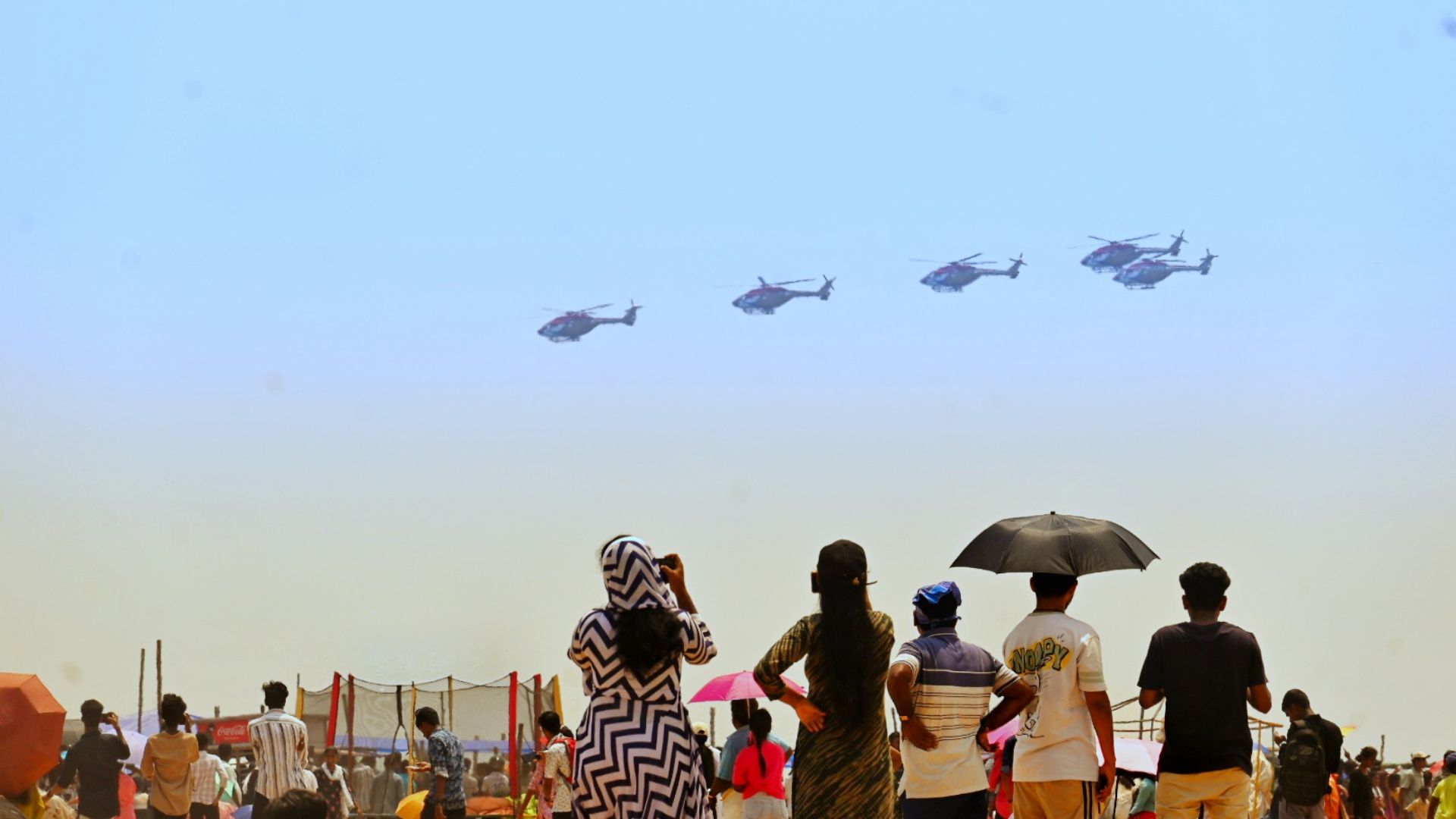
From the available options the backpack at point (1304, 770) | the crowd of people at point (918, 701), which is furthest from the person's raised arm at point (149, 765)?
the backpack at point (1304, 770)

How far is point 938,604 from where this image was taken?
6895 mm

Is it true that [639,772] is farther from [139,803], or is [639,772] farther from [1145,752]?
[139,803]

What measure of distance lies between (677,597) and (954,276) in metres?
59.9

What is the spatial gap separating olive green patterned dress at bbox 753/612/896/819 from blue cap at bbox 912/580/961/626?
1.39 feet

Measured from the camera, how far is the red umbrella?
3182 millimetres

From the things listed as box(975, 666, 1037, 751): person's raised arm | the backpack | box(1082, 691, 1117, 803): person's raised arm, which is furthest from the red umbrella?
the backpack

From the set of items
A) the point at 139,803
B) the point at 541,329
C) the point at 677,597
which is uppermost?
the point at 541,329

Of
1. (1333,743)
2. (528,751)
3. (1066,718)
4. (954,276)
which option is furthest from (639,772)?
(954,276)

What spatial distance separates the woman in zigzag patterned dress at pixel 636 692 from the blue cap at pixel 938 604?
3.45 ft

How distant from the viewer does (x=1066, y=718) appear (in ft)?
23.2

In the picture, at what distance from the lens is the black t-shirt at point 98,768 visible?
11.6 metres

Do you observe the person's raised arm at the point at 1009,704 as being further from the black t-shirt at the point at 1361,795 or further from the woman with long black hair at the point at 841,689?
the black t-shirt at the point at 1361,795

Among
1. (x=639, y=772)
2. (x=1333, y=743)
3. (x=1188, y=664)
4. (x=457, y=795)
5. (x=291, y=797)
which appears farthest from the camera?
(x=457, y=795)

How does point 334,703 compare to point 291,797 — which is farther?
point 334,703
